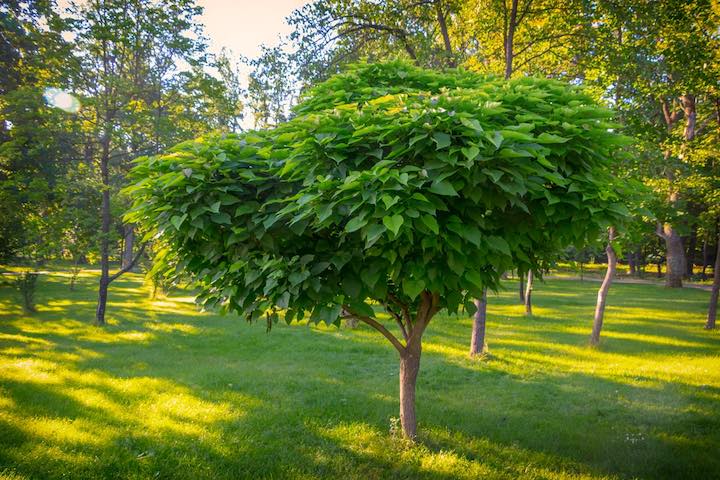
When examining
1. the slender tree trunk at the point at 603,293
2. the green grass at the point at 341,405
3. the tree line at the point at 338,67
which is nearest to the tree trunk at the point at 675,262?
the tree line at the point at 338,67

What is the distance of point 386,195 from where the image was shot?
2758 mm

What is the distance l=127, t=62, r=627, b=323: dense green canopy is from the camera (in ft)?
9.62

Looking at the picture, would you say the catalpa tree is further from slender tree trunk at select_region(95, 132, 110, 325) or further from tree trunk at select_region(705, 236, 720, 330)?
tree trunk at select_region(705, 236, 720, 330)

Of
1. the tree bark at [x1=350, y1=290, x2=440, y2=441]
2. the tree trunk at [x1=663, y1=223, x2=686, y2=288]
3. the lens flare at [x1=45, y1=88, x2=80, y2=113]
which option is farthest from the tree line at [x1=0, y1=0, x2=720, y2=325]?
the tree trunk at [x1=663, y1=223, x2=686, y2=288]

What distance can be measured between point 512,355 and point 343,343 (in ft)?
14.2

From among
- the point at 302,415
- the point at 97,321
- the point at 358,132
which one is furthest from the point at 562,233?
the point at 97,321

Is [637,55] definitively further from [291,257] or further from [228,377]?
[228,377]

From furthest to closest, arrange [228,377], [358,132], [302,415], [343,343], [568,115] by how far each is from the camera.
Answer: [343,343], [228,377], [302,415], [568,115], [358,132]

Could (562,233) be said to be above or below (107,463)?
above

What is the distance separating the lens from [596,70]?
397 inches

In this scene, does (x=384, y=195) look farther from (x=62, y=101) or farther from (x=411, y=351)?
(x=62, y=101)

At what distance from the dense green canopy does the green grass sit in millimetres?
2250

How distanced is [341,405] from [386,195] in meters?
5.01

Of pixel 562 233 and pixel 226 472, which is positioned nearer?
pixel 562 233
